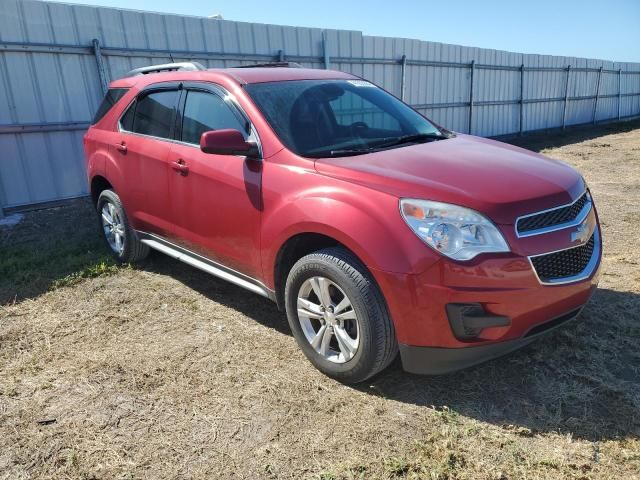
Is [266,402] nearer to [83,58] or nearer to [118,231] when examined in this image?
[118,231]

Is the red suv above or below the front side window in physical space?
below

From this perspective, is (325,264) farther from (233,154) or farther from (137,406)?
(137,406)

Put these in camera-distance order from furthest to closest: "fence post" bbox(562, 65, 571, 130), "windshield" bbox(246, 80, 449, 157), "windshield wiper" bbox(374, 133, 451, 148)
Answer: "fence post" bbox(562, 65, 571, 130), "windshield wiper" bbox(374, 133, 451, 148), "windshield" bbox(246, 80, 449, 157)

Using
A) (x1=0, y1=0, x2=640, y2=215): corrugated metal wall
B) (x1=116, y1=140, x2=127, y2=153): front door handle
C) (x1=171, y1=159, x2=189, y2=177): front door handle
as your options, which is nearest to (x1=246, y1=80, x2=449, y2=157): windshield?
(x1=171, y1=159, x2=189, y2=177): front door handle

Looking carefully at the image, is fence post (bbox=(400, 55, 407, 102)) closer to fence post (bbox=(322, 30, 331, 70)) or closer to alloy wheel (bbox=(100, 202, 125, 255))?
fence post (bbox=(322, 30, 331, 70))

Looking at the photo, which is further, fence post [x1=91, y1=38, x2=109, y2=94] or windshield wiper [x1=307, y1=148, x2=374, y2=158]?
fence post [x1=91, y1=38, x2=109, y2=94]

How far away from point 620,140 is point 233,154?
16.2 meters

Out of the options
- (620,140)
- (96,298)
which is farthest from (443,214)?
(620,140)

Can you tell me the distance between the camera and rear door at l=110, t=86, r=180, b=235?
400cm

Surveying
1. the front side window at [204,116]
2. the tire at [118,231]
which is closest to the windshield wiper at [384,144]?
the front side window at [204,116]

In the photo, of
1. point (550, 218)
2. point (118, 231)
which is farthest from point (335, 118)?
point (118, 231)

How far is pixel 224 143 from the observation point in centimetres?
307

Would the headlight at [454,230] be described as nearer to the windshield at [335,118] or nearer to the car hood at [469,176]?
the car hood at [469,176]

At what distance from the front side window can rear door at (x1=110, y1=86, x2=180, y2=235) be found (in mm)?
188
